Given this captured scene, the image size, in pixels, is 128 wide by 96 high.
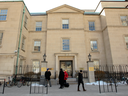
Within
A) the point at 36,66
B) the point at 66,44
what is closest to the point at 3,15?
the point at 36,66

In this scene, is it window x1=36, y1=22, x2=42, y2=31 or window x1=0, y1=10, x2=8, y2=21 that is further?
window x1=36, y1=22, x2=42, y2=31

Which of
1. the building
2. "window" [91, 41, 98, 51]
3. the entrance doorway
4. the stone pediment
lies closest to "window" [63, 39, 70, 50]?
the building

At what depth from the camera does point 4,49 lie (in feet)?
49.1

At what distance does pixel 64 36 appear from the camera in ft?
62.4

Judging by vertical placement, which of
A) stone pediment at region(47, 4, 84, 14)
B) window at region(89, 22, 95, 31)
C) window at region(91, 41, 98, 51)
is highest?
stone pediment at region(47, 4, 84, 14)

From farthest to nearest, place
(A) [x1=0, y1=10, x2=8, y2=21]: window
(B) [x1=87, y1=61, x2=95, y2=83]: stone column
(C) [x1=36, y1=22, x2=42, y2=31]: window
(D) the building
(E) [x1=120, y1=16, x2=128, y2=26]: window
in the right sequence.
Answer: (C) [x1=36, y1=22, x2=42, y2=31]: window → (E) [x1=120, y1=16, x2=128, y2=26]: window → (A) [x1=0, y1=10, x2=8, y2=21]: window → (D) the building → (B) [x1=87, y1=61, x2=95, y2=83]: stone column

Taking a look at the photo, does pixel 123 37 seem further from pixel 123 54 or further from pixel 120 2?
pixel 120 2

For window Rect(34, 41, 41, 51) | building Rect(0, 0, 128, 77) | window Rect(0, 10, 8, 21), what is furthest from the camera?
window Rect(34, 41, 41, 51)

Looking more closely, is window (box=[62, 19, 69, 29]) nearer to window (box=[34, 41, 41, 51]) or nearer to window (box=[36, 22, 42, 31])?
window (box=[36, 22, 42, 31])

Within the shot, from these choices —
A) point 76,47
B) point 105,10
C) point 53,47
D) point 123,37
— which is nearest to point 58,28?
point 53,47

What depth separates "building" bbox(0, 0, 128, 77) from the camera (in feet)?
53.9

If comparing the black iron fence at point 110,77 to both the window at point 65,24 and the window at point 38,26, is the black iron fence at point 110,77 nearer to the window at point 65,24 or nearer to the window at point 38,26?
the window at point 65,24

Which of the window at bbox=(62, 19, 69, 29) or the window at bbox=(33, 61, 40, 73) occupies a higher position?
the window at bbox=(62, 19, 69, 29)

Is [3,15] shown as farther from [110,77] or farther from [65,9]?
[110,77]
